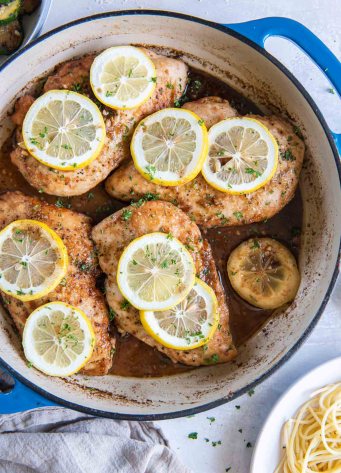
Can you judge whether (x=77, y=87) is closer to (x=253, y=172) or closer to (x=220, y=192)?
(x=220, y=192)

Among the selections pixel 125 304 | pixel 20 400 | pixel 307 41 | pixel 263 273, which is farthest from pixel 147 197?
pixel 20 400

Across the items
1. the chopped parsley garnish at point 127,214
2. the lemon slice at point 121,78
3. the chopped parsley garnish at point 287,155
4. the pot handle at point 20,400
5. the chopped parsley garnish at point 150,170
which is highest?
the lemon slice at point 121,78

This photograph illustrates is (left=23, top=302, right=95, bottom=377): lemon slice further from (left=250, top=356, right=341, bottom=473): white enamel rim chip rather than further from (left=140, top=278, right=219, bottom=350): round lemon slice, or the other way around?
(left=250, top=356, right=341, bottom=473): white enamel rim chip

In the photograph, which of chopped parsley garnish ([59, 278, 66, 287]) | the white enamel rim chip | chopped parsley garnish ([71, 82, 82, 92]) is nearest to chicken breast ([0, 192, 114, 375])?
chopped parsley garnish ([59, 278, 66, 287])

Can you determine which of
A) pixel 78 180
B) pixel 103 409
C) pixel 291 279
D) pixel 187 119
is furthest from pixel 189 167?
pixel 103 409

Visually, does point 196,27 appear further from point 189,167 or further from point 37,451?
point 37,451

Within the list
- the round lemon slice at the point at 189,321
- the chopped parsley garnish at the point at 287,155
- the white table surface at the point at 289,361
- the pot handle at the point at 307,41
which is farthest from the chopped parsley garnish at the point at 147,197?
the white table surface at the point at 289,361

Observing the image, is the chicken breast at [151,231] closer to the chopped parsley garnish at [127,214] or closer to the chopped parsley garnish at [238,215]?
the chopped parsley garnish at [127,214]
